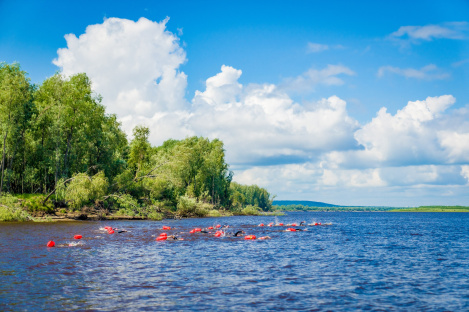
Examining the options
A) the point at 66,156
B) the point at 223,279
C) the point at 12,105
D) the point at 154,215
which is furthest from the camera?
the point at 154,215

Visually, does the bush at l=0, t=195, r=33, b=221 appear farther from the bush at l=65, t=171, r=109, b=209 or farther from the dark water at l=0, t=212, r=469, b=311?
the dark water at l=0, t=212, r=469, b=311

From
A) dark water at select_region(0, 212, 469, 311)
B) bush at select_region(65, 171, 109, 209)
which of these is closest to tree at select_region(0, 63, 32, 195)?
bush at select_region(65, 171, 109, 209)

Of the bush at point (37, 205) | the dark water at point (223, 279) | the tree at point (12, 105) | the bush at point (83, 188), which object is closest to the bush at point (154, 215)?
the bush at point (83, 188)

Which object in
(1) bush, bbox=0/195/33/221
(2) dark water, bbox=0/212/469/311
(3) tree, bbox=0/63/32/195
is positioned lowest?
(2) dark water, bbox=0/212/469/311

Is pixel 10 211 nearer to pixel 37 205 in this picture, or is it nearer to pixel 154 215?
pixel 37 205

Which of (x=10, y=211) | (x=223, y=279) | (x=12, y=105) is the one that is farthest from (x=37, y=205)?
(x=223, y=279)

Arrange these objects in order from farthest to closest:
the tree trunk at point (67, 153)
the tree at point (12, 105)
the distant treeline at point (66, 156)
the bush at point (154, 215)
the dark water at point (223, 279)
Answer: the bush at point (154, 215) < the tree trunk at point (67, 153) < the distant treeline at point (66, 156) < the tree at point (12, 105) < the dark water at point (223, 279)

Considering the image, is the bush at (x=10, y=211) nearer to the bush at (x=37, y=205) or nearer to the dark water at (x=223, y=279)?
the bush at (x=37, y=205)

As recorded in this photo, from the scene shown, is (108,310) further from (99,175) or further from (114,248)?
(99,175)

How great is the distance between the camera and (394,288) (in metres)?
18.6

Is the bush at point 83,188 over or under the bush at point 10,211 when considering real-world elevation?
over

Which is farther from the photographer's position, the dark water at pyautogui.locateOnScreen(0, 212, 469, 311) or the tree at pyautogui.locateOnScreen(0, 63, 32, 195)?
the tree at pyautogui.locateOnScreen(0, 63, 32, 195)

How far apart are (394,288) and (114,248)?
71.8ft

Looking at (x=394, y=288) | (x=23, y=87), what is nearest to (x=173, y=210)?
(x=23, y=87)
